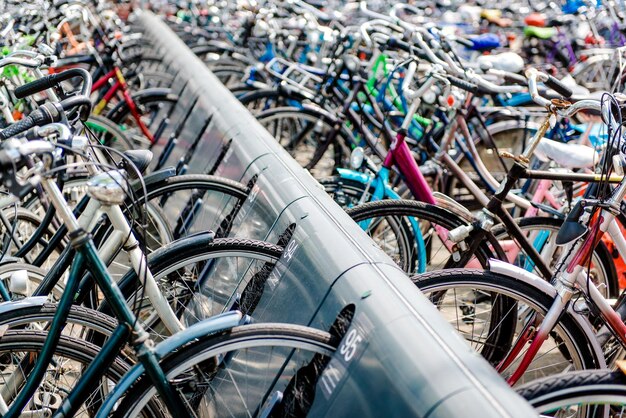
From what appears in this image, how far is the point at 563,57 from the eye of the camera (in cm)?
1029

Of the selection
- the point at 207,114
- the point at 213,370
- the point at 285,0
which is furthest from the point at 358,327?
the point at 285,0

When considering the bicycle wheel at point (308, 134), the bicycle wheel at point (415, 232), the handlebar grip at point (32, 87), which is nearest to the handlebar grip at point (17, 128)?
the handlebar grip at point (32, 87)

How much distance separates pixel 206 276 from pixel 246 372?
0.76 m

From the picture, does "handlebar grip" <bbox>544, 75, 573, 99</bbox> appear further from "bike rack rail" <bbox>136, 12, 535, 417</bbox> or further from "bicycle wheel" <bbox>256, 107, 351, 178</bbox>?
"bicycle wheel" <bbox>256, 107, 351, 178</bbox>

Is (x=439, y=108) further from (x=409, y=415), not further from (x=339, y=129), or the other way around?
(x=409, y=415)

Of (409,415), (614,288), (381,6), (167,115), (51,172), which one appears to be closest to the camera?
(409,415)

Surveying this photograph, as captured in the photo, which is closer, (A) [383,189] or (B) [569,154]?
(B) [569,154]

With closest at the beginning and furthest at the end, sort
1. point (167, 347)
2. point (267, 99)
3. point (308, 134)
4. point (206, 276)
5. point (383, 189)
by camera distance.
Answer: point (167, 347)
point (206, 276)
point (383, 189)
point (308, 134)
point (267, 99)

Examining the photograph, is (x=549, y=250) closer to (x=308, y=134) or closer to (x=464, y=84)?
(x=464, y=84)

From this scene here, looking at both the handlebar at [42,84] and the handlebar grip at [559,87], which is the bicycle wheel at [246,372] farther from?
the handlebar grip at [559,87]

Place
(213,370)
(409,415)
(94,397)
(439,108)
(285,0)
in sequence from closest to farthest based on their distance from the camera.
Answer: (409,415), (213,370), (94,397), (439,108), (285,0)

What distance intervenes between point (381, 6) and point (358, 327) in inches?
395

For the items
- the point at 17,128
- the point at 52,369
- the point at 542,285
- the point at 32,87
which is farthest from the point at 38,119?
the point at 542,285

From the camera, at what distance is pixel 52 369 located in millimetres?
3078
